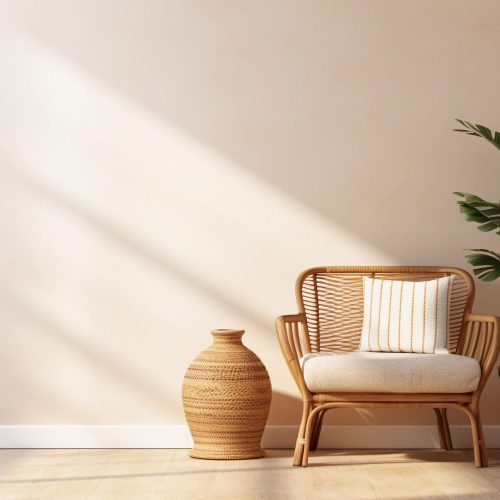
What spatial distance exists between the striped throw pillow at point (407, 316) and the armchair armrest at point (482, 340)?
125 millimetres

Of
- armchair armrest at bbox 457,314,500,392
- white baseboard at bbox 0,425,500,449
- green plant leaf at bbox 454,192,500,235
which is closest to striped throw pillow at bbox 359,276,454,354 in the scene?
armchair armrest at bbox 457,314,500,392

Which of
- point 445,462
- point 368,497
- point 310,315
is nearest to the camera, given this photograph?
point 368,497

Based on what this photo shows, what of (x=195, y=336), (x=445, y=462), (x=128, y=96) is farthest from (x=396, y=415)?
(x=128, y=96)

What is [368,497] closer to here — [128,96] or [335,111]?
[335,111]

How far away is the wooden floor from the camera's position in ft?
10.2

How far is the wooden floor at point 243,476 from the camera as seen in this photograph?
122 inches

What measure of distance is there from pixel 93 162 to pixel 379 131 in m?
1.33

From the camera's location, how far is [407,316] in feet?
12.6

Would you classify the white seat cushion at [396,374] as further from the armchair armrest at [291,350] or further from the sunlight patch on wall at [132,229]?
the sunlight patch on wall at [132,229]

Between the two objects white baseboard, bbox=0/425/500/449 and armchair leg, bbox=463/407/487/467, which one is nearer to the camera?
armchair leg, bbox=463/407/487/467

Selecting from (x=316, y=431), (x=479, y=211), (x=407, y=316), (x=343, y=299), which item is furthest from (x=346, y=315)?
(x=479, y=211)

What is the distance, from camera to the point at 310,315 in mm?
4141

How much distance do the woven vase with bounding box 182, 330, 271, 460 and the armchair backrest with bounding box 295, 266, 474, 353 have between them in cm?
40

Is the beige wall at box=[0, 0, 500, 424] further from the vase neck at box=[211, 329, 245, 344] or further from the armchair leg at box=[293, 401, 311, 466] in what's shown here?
the armchair leg at box=[293, 401, 311, 466]
